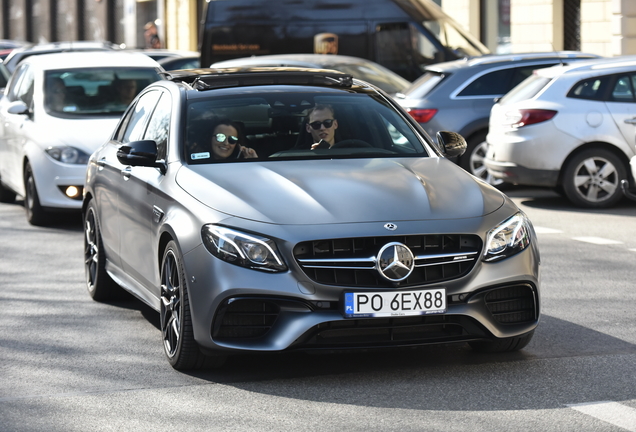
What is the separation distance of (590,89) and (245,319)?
8.04 metres

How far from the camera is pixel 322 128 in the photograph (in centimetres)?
665

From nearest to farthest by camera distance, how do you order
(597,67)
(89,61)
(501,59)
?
(597,67) < (89,61) < (501,59)

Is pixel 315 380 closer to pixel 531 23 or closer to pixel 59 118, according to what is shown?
pixel 59 118

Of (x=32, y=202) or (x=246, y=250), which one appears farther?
(x=32, y=202)

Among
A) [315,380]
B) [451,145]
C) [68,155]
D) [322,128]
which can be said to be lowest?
[315,380]

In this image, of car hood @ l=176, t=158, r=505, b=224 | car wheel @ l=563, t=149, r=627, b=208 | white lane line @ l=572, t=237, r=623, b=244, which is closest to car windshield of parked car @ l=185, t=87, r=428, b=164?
car hood @ l=176, t=158, r=505, b=224

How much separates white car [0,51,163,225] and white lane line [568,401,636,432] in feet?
24.4

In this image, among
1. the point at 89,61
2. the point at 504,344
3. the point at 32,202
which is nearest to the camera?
the point at 504,344

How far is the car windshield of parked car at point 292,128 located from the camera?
6520 mm

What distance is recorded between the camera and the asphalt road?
495cm

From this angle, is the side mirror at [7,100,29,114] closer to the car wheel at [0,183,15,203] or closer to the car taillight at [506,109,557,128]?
the car wheel at [0,183,15,203]

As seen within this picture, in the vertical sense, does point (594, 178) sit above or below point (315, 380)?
above

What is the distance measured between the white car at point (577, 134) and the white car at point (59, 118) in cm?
388

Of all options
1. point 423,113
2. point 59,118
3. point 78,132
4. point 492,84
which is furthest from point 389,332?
point 492,84
